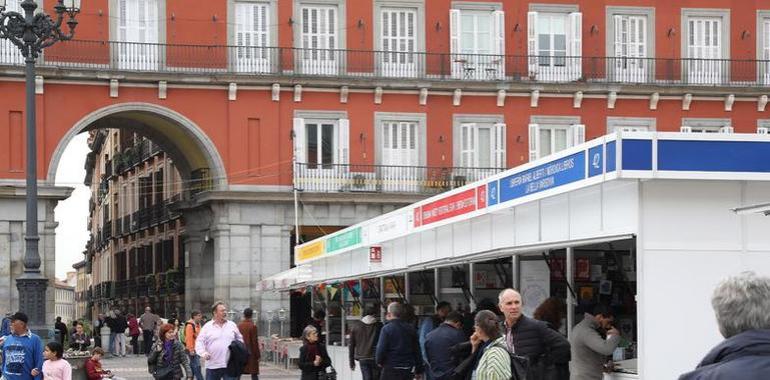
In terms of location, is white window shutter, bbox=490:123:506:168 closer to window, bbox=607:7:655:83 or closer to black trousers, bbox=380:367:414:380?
window, bbox=607:7:655:83

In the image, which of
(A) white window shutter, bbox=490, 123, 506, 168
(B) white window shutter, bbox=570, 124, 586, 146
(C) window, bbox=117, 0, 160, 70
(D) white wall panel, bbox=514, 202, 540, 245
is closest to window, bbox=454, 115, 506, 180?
(A) white window shutter, bbox=490, 123, 506, 168

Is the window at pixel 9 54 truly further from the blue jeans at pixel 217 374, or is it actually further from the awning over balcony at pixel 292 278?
the blue jeans at pixel 217 374

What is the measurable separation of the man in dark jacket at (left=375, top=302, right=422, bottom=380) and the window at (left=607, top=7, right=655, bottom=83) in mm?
31074

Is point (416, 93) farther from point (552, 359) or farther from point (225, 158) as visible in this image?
point (552, 359)

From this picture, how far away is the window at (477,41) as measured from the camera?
157ft

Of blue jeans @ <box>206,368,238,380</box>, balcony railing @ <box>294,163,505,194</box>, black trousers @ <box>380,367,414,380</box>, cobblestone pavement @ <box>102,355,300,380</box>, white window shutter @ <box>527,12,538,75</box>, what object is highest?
white window shutter @ <box>527,12,538,75</box>

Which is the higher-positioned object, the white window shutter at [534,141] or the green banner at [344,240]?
the white window shutter at [534,141]

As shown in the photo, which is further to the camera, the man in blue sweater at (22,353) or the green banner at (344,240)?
the green banner at (344,240)

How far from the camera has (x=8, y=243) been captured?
43.5 meters

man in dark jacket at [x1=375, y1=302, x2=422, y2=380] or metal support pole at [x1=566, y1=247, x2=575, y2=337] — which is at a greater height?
metal support pole at [x1=566, y1=247, x2=575, y2=337]

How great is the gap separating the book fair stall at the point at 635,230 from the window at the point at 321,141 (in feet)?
87.7

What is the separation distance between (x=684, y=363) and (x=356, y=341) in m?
8.14

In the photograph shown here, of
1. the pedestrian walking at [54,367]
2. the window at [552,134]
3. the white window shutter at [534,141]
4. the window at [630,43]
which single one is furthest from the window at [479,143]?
the pedestrian walking at [54,367]

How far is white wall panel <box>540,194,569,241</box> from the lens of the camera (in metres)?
15.7
